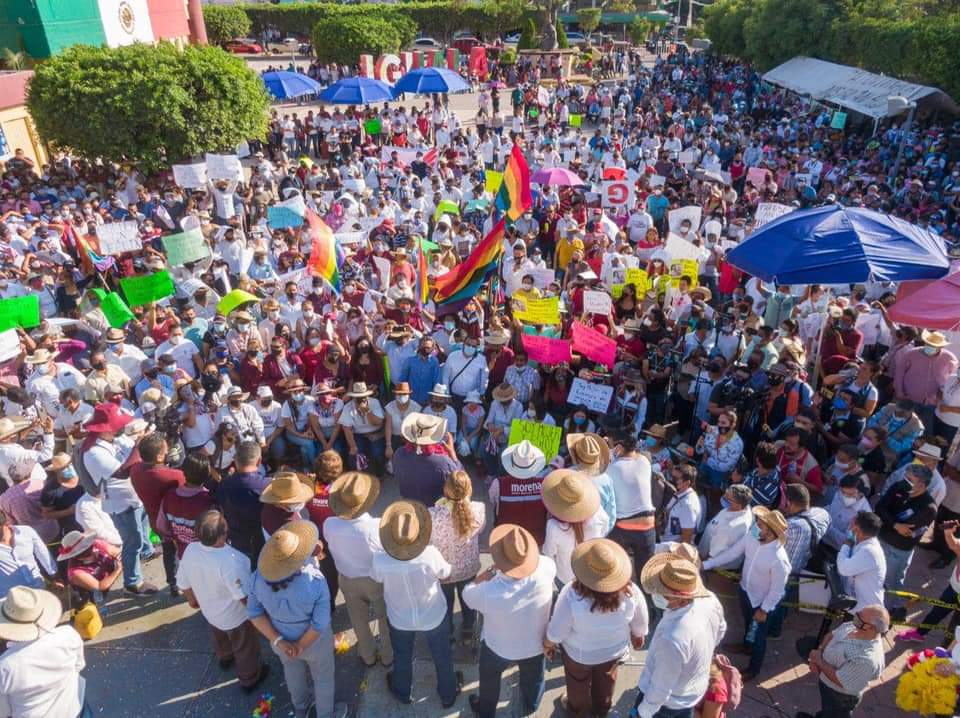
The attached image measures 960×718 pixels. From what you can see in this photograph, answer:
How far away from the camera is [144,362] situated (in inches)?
294

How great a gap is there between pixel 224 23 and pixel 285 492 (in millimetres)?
54720

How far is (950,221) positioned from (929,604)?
11.0 m

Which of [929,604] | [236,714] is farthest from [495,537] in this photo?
[929,604]

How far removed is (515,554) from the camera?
3.94 m

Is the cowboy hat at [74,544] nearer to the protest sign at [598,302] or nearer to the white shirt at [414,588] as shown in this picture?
the white shirt at [414,588]

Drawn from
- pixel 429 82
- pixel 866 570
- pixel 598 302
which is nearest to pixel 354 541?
pixel 866 570

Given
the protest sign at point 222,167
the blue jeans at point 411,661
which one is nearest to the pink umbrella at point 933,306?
the blue jeans at point 411,661

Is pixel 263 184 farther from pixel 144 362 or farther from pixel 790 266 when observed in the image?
pixel 790 266

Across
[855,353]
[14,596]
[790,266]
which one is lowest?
[855,353]

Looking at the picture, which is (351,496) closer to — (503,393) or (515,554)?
(515,554)

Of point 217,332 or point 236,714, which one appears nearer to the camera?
point 236,714

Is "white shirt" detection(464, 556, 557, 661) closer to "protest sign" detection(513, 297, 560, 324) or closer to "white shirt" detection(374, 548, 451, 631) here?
"white shirt" detection(374, 548, 451, 631)

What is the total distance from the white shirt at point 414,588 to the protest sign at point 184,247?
23.9 feet

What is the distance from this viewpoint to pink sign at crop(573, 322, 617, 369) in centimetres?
716
